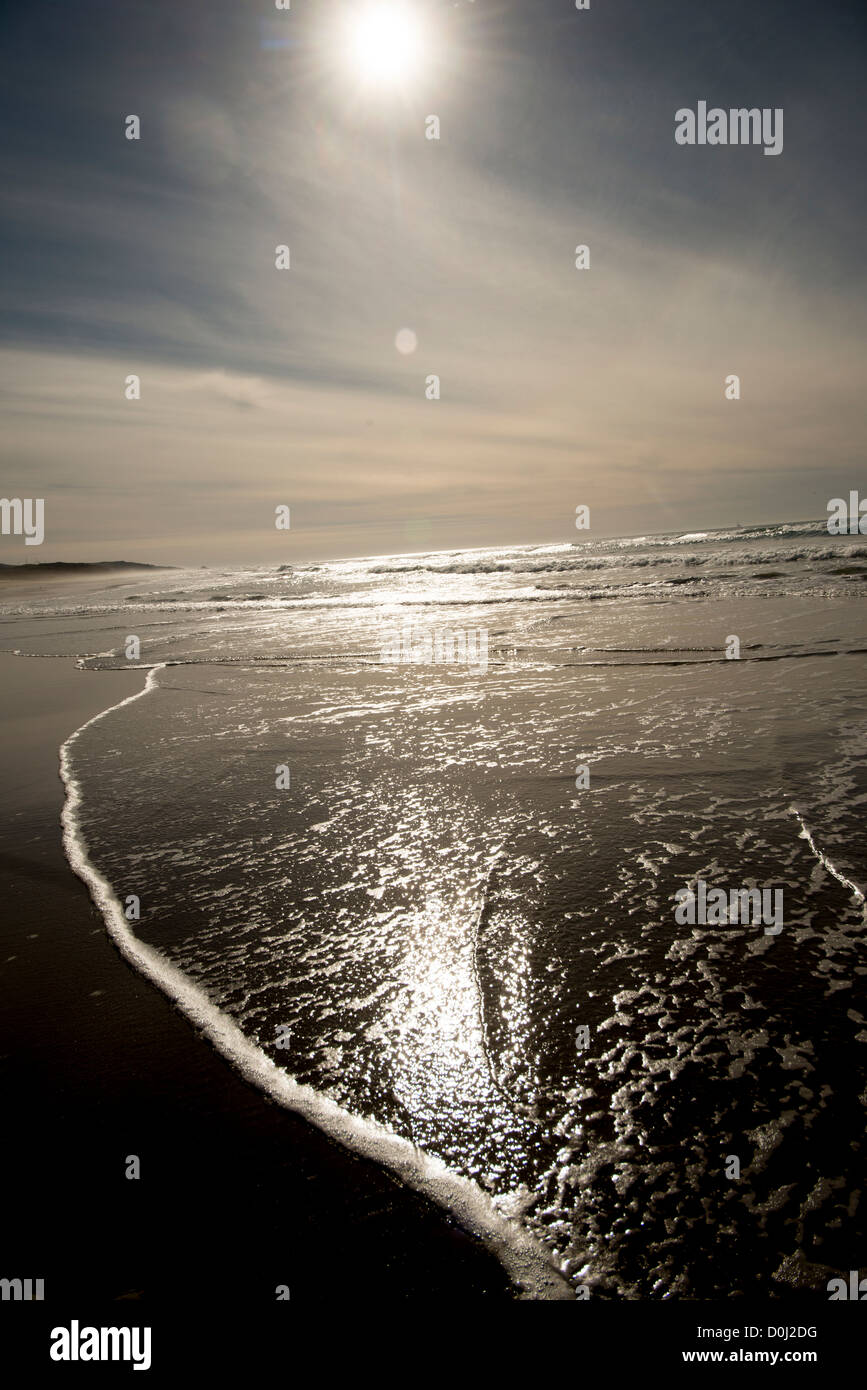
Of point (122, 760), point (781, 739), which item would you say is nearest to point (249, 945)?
point (122, 760)

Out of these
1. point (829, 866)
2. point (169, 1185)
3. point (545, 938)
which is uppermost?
point (829, 866)

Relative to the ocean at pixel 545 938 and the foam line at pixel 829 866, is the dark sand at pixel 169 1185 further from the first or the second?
the foam line at pixel 829 866

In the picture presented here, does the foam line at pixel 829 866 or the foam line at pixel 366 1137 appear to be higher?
the foam line at pixel 829 866

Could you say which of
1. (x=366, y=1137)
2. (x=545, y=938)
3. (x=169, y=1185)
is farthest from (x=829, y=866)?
(x=169, y=1185)

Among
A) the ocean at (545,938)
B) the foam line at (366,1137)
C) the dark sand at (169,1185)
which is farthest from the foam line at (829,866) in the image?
the dark sand at (169,1185)

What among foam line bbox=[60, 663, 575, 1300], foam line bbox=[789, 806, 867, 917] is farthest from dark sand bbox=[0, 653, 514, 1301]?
foam line bbox=[789, 806, 867, 917]

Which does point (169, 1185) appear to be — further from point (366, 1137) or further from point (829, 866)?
point (829, 866)

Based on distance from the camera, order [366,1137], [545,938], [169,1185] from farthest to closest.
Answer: [545,938], [366,1137], [169,1185]

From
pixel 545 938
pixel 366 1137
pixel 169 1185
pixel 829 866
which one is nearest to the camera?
pixel 169 1185

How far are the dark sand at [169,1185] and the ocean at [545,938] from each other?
10 cm

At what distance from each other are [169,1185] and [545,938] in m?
1.57

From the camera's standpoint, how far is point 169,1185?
1813 mm

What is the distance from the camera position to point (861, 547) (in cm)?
2625

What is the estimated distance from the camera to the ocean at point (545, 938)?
68.1 inches
